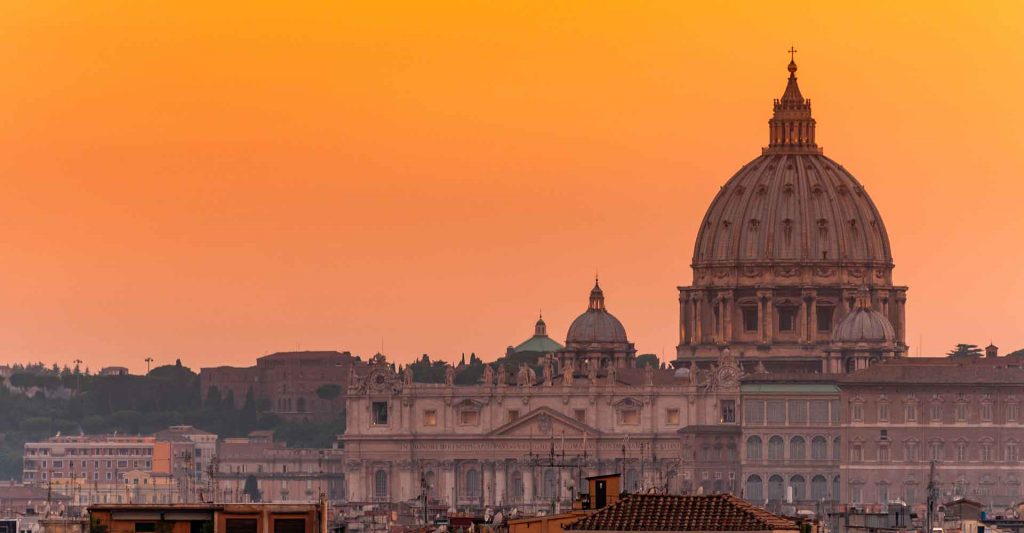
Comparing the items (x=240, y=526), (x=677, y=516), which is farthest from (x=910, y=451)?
(x=240, y=526)

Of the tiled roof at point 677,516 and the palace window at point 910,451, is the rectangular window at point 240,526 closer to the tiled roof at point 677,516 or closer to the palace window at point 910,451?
the tiled roof at point 677,516

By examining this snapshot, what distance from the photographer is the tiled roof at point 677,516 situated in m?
51.4

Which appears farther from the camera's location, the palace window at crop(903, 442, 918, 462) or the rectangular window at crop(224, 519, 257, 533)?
the palace window at crop(903, 442, 918, 462)

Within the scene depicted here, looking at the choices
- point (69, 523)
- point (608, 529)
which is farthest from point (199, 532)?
point (69, 523)

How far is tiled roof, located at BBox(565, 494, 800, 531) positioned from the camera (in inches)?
2023

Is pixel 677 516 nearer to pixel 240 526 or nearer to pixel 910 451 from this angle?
pixel 240 526

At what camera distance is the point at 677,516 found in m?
51.8

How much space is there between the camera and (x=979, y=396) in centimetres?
19800

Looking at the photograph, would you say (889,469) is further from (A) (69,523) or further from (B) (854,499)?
(A) (69,523)

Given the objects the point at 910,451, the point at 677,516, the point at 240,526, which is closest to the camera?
the point at 240,526

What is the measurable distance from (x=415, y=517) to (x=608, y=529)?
99.0 m

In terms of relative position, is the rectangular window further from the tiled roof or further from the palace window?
the palace window

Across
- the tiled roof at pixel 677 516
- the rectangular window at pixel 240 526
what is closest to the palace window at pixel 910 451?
the tiled roof at pixel 677 516

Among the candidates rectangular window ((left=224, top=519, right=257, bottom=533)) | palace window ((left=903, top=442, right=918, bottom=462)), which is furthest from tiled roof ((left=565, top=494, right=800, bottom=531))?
palace window ((left=903, top=442, right=918, bottom=462))
